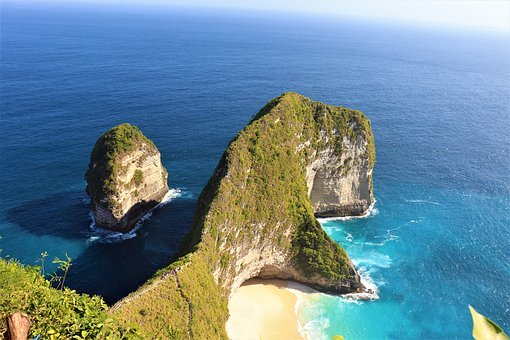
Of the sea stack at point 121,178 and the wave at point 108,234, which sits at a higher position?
the sea stack at point 121,178

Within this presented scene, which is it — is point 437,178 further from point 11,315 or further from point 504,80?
point 504,80

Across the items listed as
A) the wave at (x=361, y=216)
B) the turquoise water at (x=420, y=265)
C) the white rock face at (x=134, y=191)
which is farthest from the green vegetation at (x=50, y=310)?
the wave at (x=361, y=216)

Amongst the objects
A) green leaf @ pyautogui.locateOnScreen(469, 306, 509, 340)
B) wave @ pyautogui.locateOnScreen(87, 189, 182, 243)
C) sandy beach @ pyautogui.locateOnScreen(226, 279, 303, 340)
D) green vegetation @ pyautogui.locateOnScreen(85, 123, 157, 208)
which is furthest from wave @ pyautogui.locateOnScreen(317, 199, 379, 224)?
green leaf @ pyautogui.locateOnScreen(469, 306, 509, 340)

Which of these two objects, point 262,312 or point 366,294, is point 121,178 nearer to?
point 262,312

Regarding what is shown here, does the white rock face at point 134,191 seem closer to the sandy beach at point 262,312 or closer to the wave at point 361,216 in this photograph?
the sandy beach at point 262,312

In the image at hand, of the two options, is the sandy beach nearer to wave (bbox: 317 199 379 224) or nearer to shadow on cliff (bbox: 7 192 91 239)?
wave (bbox: 317 199 379 224)

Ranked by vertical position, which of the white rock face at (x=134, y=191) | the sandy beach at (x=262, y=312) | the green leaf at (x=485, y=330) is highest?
the green leaf at (x=485, y=330)

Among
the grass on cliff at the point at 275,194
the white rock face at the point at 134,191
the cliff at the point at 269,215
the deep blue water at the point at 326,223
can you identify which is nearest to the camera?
the cliff at the point at 269,215
